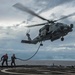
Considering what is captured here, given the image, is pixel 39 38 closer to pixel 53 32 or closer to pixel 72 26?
pixel 53 32

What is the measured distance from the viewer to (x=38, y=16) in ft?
170

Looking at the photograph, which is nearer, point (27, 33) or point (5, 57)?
point (5, 57)

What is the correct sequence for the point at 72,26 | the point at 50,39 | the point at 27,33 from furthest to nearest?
the point at 27,33, the point at 50,39, the point at 72,26

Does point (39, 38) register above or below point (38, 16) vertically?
below

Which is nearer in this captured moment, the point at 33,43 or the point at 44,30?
the point at 44,30

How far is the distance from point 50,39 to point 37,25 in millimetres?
4375

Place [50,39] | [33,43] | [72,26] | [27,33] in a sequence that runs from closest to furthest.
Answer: [72,26]
[50,39]
[33,43]
[27,33]

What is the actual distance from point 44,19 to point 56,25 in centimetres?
395

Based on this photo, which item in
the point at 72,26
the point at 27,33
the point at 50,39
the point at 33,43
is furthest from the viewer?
the point at 27,33

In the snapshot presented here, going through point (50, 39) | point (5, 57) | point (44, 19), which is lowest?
point (5, 57)

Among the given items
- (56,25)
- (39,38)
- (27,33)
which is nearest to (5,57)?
(39,38)

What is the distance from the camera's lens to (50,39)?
52.6 metres

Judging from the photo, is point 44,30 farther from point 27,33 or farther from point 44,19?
point 27,33

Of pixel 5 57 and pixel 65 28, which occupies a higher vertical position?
pixel 65 28
